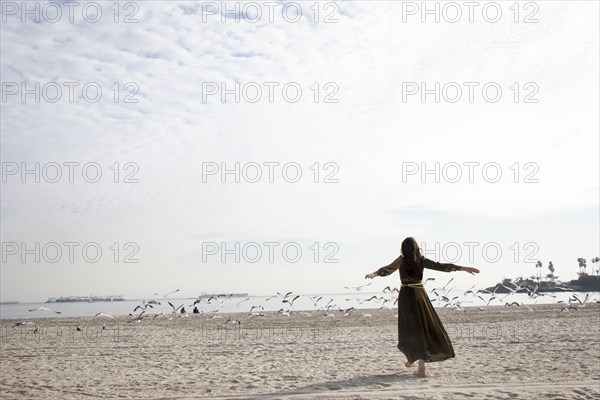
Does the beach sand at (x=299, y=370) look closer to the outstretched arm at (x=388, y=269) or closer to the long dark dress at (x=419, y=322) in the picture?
the long dark dress at (x=419, y=322)

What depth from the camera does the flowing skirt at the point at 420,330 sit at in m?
9.32

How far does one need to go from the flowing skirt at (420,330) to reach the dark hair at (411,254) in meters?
0.36

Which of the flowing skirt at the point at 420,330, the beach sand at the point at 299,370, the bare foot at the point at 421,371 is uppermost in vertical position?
the flowing skirt at the point at 420,330

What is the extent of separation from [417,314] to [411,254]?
985 mm

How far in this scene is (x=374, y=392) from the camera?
26.2 ft

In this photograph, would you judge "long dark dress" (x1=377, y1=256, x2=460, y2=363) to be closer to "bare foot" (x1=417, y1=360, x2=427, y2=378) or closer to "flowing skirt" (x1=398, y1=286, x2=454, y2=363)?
"flowing skirt" (x1=398, y1=286, x2=454, y2=363)

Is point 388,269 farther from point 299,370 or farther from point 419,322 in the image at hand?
point 299,370

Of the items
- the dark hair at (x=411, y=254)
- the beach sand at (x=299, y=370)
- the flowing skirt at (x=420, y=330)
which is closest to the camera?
the beach sand at (x=299, y=370)

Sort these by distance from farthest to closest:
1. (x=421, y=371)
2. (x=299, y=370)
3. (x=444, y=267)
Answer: (x=299, y=370) → (x=444, y=267) → (x=421, y=371)

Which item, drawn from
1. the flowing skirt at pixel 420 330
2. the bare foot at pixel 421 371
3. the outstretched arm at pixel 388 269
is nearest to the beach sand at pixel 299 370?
the bare foot at pixel 421 371

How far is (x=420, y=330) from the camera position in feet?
30.9

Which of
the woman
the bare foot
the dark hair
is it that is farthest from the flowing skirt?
the dark hair

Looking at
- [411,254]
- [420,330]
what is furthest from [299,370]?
[411,254]

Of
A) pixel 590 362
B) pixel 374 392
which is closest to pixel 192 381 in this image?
pixel 374 392
